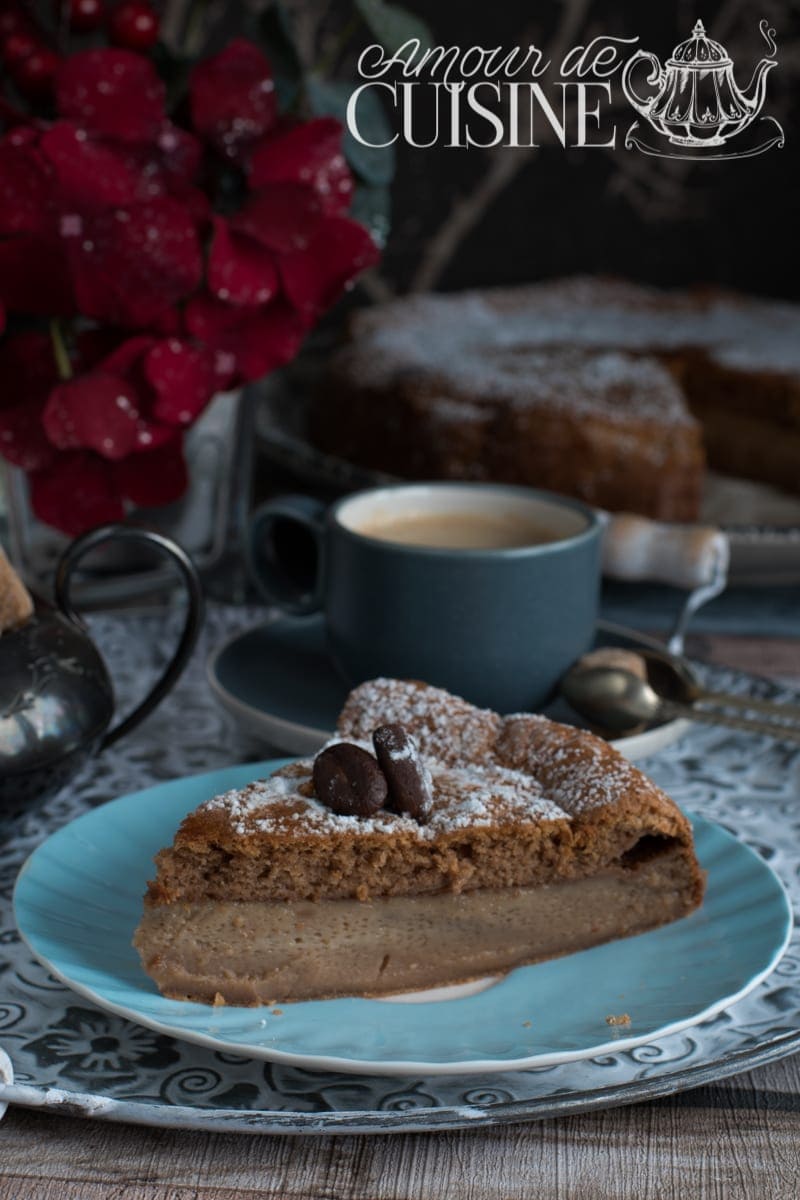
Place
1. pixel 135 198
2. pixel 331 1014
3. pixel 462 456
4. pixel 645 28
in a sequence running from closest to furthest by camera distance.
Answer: pixel 331 1014
pixel 135 198
pixel 462 456
pixel 645 28

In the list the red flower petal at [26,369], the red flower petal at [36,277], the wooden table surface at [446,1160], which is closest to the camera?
the wooden table surface at [446,1160]

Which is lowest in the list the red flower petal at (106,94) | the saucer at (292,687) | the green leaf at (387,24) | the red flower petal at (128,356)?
the saucer at (292,687)

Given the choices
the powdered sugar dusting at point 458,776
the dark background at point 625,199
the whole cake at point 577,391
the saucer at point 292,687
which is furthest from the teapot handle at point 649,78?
the dark background at point 625,199

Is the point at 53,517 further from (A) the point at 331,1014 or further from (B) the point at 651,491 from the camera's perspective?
(B) the point at 651,491

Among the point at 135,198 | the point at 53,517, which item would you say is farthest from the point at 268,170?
the point at 53,517

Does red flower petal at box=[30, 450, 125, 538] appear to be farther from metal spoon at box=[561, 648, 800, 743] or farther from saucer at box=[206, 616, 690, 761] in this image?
metal spoon at box=[561, 648, 800, 743]

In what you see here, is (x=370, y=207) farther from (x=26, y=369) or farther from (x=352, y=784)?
(x=352, y=784)

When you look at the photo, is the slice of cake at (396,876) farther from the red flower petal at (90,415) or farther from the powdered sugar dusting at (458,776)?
the red flower petal at (90,415)
